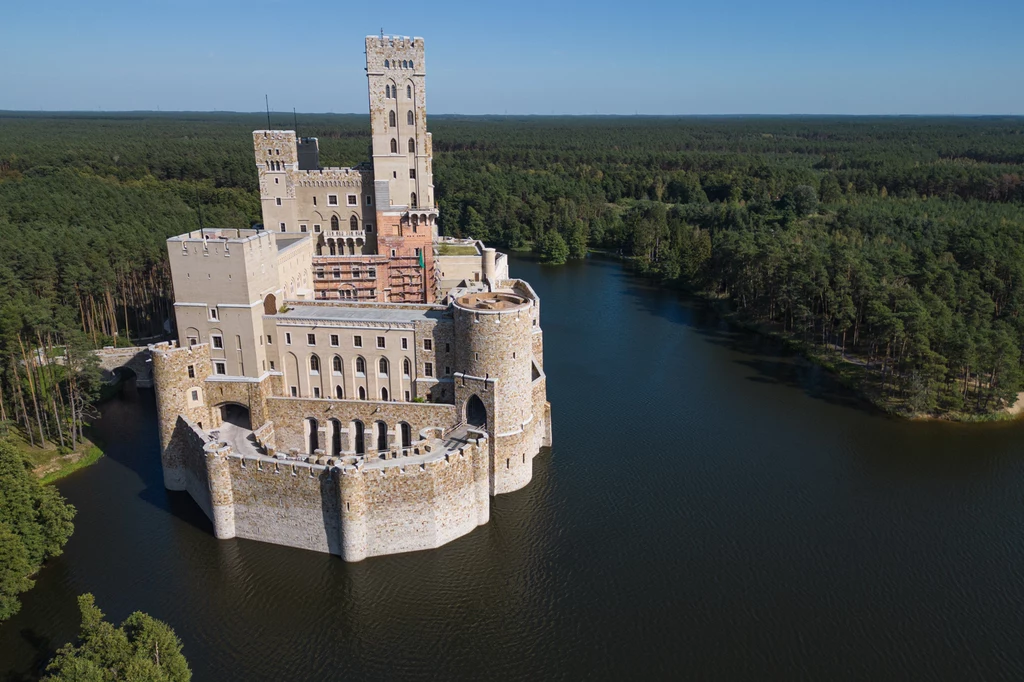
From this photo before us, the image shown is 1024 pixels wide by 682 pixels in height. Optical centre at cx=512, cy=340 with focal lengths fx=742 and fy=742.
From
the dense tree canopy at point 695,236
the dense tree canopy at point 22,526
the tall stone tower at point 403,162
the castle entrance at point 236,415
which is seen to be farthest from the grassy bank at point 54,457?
the tall stone tower at point 403,162

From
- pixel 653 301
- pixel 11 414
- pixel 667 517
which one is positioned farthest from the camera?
pixel 653 301

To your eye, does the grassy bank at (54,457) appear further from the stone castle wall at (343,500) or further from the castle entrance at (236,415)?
the stone castle wall at (343,500)

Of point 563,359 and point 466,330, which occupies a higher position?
point 466,330

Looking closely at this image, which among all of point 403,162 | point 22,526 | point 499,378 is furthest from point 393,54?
point 22,526

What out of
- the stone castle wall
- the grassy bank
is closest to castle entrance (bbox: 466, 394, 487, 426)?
the stone castle wall

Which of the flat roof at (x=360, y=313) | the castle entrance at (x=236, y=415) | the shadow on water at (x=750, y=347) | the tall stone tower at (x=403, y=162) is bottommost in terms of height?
the shadow on water at (x=750, y=347)

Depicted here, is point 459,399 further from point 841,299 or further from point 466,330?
point 841,299

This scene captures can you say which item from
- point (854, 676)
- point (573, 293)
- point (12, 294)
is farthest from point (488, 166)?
point (854, 676)
